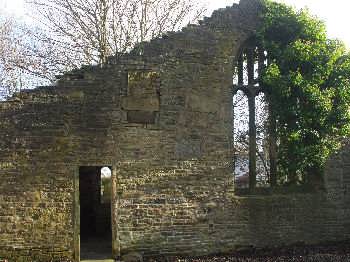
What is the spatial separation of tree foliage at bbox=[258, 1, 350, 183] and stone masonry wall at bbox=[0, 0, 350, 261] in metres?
0.72

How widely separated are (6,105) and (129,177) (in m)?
2.99

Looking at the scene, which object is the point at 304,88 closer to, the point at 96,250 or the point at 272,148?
the point at 272,148

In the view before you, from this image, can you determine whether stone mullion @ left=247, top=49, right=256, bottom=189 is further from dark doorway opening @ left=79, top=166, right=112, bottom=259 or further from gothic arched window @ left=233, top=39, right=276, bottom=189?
dark doorway opening @ left=79, top=166, right=112, bottom=259

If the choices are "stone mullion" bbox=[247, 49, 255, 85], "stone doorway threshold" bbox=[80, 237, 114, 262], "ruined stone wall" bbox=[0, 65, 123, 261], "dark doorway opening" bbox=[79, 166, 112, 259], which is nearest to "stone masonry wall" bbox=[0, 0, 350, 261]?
"ruined stone wall" bbox=[0, 65, 123, 261]

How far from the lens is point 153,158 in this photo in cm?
934

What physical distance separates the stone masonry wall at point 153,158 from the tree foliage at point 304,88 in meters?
0.72

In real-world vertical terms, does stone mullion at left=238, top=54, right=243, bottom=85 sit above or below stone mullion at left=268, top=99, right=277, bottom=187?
above

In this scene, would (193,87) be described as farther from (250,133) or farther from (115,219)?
(115,219)

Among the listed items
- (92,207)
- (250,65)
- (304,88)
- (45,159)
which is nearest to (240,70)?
(250,65)

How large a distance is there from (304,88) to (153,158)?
416cm

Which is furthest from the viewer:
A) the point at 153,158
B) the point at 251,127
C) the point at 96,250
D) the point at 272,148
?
the point at 272,148

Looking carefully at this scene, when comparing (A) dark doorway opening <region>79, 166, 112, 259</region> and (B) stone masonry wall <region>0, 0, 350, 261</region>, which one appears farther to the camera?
(A) dark doorway opening <region>79, 166, 112, 259</region>

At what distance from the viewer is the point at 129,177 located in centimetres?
918

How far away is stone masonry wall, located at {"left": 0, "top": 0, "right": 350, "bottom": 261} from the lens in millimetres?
8664
